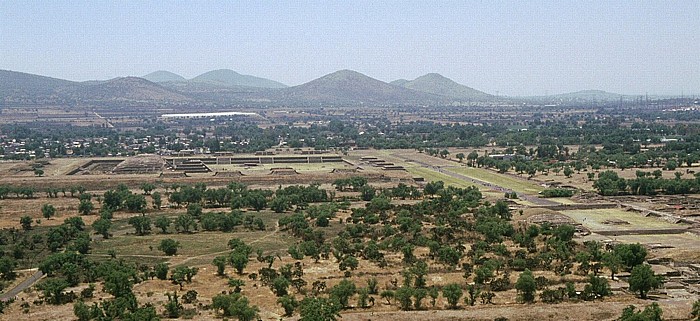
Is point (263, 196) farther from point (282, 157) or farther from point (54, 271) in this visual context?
point (282, 157)

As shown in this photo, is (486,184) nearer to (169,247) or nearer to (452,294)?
(169,247)

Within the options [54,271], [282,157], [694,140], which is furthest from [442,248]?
[694,140]

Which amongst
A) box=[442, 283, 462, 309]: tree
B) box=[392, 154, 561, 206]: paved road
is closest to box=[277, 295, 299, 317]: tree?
box=[442, 283, 462, 309]: tree

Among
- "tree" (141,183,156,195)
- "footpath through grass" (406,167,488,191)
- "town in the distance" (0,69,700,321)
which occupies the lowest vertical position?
"footpath through grass" (406,167,488,191)

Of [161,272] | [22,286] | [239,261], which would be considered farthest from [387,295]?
[22,286]

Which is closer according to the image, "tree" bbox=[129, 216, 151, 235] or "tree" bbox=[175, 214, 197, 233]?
"tree" bbox=[129, 216, 151, 235]

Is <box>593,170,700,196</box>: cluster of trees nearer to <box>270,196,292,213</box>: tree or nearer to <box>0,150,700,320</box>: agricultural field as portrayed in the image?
<box>0,150,700,320</box>: agricultural field
